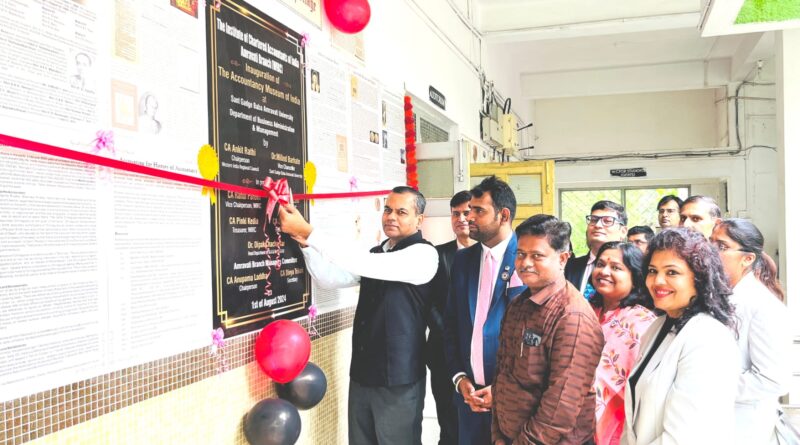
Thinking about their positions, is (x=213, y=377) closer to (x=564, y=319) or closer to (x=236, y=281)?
(x=236, y=281)

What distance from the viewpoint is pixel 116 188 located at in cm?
174

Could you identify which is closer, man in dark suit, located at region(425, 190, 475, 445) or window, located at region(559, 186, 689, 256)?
man in dark suit, located at region(425, 190, 475, 445)

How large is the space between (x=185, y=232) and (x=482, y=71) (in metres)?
5.24

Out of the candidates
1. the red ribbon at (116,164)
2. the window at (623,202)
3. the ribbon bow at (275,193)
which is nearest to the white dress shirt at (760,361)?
the ribbon bow at (275,193)

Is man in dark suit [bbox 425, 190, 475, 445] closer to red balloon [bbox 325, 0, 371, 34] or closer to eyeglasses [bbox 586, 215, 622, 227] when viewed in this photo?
eyeglasses [bbox 586, 215, 622, 227]

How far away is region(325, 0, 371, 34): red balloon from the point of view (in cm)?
301

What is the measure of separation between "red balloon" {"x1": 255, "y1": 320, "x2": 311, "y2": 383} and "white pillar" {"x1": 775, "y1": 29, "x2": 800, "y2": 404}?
4.76 metres

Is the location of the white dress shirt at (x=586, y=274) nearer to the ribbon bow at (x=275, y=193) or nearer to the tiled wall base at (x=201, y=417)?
the tiled wall base at (x=201, y=417)

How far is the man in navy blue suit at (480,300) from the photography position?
247cm

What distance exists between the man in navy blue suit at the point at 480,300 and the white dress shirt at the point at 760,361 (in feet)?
2.68

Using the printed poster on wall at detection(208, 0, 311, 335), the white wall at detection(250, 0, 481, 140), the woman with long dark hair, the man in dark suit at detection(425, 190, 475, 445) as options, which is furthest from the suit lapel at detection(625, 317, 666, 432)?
the white wall at detection(250, 0, 481, 140)

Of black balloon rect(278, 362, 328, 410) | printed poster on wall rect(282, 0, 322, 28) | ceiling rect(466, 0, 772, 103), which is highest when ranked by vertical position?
ceiling rect(466, 0, 772, 103)

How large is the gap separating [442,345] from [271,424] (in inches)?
36.7

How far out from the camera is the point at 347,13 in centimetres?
301
